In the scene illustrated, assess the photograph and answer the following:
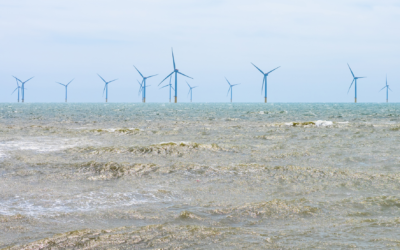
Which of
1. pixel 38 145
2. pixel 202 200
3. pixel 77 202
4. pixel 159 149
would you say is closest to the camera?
pixel 77 202

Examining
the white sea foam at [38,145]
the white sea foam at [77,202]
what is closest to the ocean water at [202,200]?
the white sea foam at [77,202]

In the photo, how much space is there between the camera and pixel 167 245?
578cm

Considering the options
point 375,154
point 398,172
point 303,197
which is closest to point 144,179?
point 303,197

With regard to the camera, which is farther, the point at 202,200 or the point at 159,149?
the point at 159,149

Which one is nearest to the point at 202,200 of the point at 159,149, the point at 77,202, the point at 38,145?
the point at 77,202

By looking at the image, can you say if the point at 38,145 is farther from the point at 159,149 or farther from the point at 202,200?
the point at 202,200

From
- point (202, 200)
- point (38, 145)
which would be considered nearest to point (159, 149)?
point (38, 145)

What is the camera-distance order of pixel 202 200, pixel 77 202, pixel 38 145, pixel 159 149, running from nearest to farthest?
pixel 77 202
pixel 202 200
pixel 159 149
pixel 38 145

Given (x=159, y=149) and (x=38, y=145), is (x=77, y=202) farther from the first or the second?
(x=38, y=145)

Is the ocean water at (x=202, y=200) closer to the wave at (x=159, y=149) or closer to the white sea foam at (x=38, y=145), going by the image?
the wave at (x=159, y=149)

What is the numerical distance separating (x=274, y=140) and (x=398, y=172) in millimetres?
9801

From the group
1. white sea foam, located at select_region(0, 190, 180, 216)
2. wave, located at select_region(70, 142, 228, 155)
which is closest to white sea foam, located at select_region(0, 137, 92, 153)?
wave, located at select_region(70, 142, 228, 155)

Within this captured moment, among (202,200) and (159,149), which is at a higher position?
(159,149)

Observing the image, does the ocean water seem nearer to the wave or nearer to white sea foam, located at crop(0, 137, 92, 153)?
the wave
